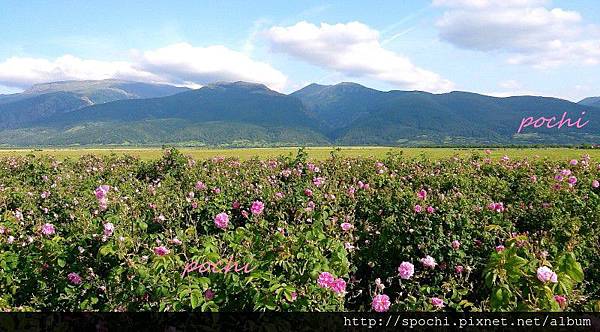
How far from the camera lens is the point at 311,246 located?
14.8 feet

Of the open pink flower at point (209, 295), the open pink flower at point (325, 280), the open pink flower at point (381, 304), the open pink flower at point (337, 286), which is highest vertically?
the open pink flower at point (325, 280)

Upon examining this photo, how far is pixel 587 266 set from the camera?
594 cm

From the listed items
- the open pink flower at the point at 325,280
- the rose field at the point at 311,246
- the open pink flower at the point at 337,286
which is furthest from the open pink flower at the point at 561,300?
the open pink flower at the point at 325,280

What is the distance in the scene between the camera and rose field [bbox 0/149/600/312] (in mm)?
3994

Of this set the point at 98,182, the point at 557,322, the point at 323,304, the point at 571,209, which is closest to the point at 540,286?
the point at 557,322

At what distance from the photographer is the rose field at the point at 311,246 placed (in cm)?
399

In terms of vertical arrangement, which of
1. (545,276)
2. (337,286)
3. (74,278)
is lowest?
(74,278)

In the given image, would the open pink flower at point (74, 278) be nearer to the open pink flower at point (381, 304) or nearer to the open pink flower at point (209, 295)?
the open pink flower at point (209, 295)

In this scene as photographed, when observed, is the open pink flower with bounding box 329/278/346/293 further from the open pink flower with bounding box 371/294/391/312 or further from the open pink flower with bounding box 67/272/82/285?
the open pink flower with bounding box 67/272/82/285

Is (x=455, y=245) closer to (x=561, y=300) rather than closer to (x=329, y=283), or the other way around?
(x=561, y=300)

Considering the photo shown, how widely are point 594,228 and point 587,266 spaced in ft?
5.15

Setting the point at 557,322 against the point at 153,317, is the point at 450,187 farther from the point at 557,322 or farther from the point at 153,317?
the point at 153,317

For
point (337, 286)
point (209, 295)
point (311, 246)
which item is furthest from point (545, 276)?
point (209, 295)

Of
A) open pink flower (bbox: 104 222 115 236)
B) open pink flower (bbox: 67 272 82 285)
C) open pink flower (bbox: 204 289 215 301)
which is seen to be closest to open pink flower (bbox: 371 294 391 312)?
open pink flower (bbox: 204 289 215 301)
